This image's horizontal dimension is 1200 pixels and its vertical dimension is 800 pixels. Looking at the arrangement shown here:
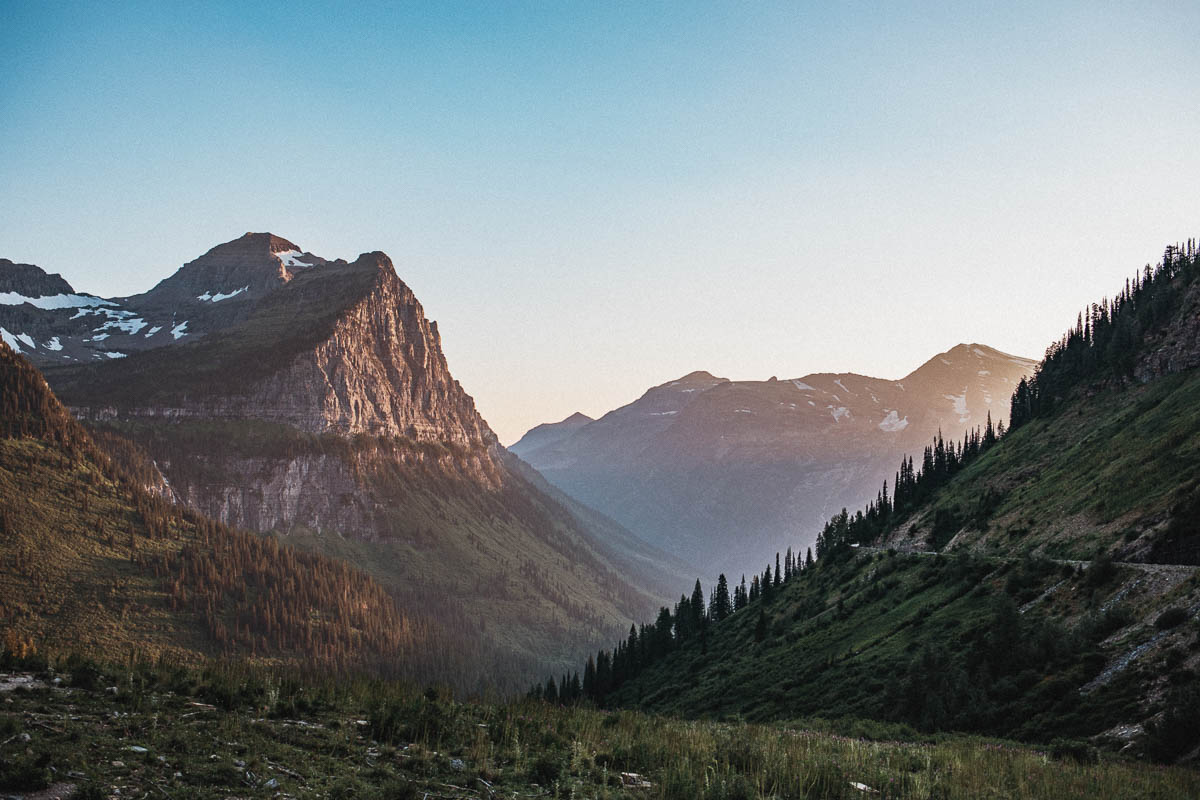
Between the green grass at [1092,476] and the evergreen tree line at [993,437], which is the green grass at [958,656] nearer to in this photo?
the green grass at [1092,476]

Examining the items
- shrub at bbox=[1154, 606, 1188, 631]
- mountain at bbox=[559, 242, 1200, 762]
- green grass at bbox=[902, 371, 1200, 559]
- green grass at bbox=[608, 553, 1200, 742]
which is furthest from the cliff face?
shrub at bbox=[1154, 606, 1188, 631]

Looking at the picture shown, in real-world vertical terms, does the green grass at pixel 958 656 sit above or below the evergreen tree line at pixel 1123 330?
below

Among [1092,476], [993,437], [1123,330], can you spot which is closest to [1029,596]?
[1092,476]

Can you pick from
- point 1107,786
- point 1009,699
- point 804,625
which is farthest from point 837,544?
point 1107,786

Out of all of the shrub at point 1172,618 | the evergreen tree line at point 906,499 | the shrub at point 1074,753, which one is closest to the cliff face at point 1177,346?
the evergreen tree line at point 906,499

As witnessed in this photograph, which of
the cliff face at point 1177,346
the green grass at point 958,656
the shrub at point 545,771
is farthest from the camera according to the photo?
the cliff face at point 1177,346

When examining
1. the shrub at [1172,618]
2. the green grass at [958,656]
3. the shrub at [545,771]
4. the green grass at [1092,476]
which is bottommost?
the green grass at [958,656]

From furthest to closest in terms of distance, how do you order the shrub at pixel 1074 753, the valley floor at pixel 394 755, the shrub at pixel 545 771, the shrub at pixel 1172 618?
the shrub at pixel 1172 618 → the shrub at pixel 1074 753 → the shrub at pixel 545 771 → the valley floor at pixel 394 755

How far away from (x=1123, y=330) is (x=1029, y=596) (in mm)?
124587

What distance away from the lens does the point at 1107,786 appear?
22344mm

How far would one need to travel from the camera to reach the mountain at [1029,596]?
40.8 m

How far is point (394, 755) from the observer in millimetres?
21484

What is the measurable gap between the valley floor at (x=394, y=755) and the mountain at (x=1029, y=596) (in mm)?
9195

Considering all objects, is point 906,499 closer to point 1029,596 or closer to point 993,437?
point 993,437
